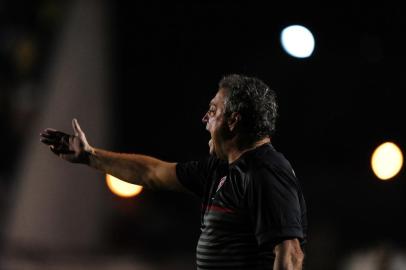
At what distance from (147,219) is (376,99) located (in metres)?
5.68

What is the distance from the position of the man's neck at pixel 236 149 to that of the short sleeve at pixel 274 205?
308 millimetres

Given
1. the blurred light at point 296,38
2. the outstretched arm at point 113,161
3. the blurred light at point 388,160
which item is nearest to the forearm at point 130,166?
the outstretched arm at point 113,161

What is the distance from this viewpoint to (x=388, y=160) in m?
7.93

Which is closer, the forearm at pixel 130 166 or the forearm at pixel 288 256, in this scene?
the forearm at pixel 288 256

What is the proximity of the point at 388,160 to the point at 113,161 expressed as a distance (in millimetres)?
4263

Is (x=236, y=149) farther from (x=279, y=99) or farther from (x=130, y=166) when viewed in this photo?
(x=279, y=99)

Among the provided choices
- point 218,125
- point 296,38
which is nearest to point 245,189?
point 218,125

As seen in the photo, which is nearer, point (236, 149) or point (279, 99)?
point (236, 149)

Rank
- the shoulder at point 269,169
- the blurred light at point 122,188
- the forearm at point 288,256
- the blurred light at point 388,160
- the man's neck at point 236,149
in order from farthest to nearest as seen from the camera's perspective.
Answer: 1. the blurred light at point 122,188
2. the blurred light at point 388,160
3. the man's neck at point 236,149
4. the shoulder at point 269,169
5. the forearm at point 288,256

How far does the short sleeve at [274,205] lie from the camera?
334cm

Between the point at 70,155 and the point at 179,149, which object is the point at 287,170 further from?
the point at 179,149

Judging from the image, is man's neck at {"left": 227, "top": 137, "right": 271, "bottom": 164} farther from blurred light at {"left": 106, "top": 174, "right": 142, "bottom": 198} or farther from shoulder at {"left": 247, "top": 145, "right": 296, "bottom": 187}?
blurred light at {"left": 106, "top": 174, "right": 142, "bottom": 198}

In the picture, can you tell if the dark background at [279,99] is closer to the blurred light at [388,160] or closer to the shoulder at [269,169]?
the blurred light at [388,160]

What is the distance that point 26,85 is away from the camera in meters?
14.0
